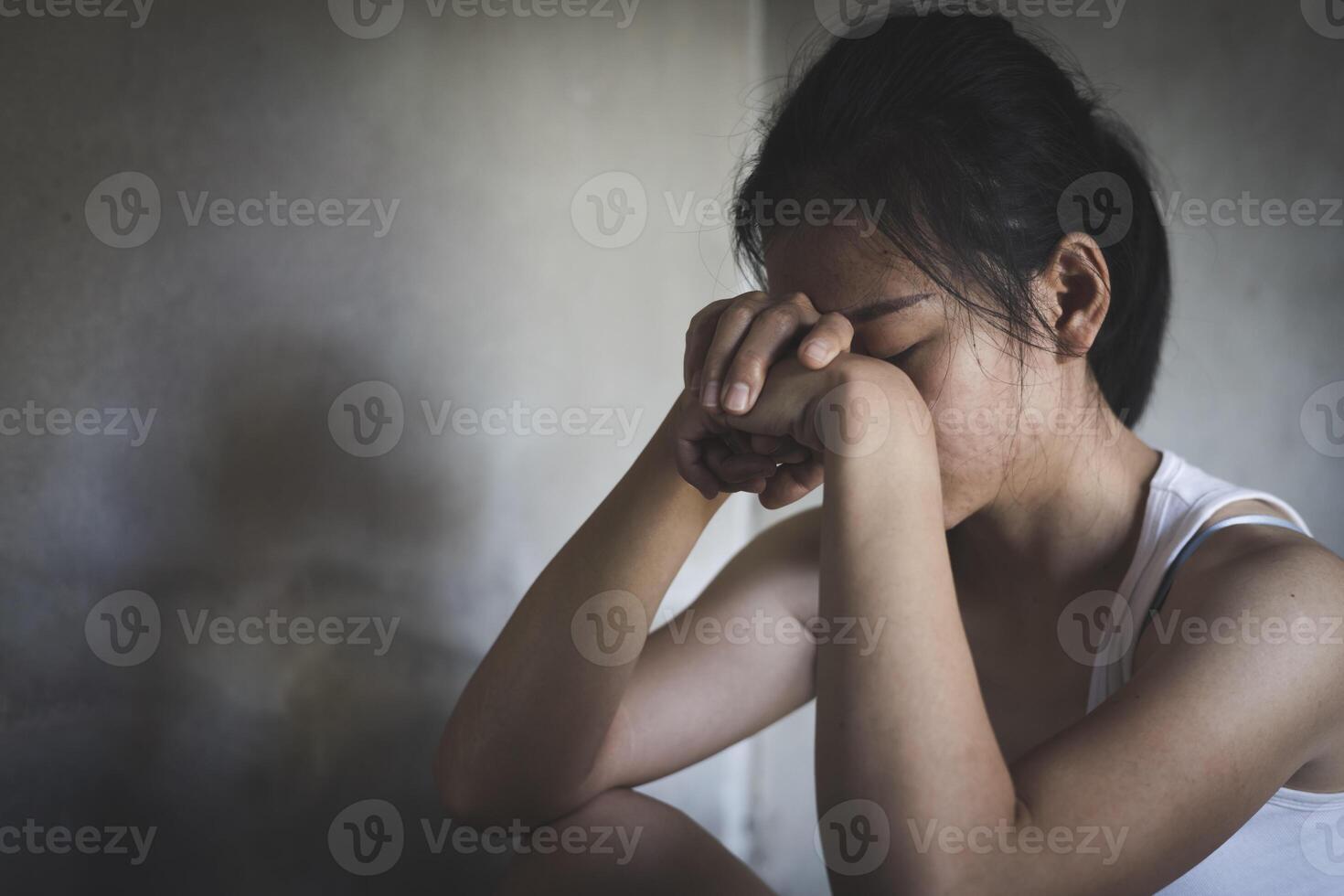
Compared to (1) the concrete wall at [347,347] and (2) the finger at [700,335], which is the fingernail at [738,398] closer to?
(2) the finger at [700,335]

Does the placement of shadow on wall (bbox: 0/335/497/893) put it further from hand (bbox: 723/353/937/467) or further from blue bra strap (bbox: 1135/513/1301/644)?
blue bra strap (bbox: 1135/513/1301/644)

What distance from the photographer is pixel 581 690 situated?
0.85m

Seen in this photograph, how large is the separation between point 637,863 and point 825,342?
478 millimetres

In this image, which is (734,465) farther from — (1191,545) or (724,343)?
(1191,545)

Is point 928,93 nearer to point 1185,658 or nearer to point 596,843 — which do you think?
point 1185,658

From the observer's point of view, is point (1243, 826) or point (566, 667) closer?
point (1243, 826)

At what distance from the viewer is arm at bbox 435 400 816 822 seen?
0.85 metres

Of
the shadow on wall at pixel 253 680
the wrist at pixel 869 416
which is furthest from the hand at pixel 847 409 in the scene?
the shadow on wall at pixel 253 680

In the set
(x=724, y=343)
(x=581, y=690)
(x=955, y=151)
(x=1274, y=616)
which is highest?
(x=955, y=151)

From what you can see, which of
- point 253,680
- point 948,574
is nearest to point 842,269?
point 948,574

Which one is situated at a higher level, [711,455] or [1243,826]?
[711,455]

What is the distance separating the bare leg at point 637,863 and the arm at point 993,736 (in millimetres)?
181

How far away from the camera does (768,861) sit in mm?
1710

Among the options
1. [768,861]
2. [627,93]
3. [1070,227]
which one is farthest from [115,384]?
[768,861]
